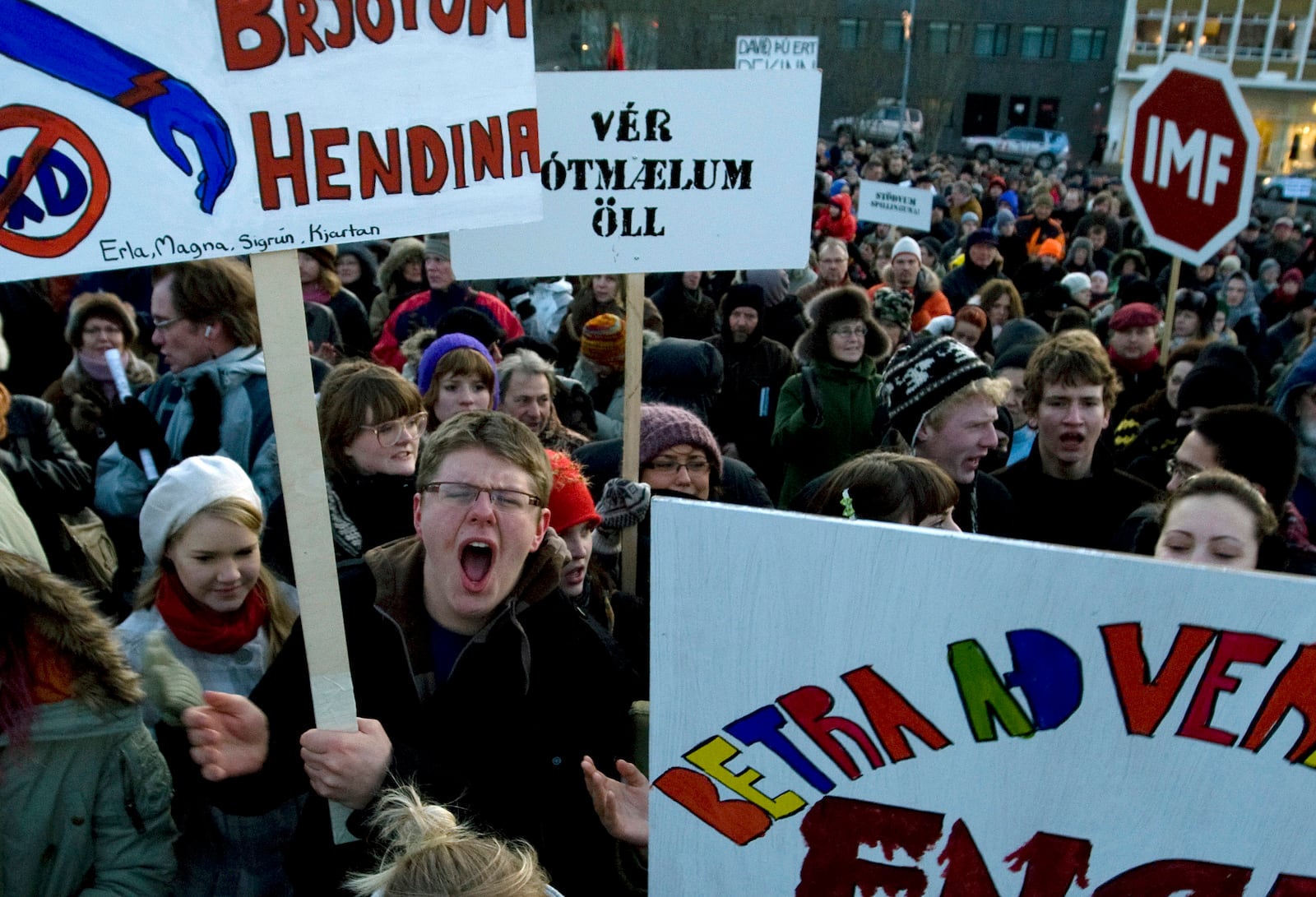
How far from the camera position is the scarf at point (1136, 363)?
5246mm

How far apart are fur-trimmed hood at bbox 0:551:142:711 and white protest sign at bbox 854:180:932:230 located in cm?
805

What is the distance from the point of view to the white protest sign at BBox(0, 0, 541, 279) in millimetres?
1544

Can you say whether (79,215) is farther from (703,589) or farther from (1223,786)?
(1223,786)

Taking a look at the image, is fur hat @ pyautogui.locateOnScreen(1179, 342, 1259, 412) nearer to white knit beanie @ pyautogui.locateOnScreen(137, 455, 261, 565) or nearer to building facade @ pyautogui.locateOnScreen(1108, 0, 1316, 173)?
white knit beanie @ pyautogui.locateOnScreen(137, 455, 261, 565)

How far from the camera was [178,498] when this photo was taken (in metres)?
2.43

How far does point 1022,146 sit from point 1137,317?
1310 inches

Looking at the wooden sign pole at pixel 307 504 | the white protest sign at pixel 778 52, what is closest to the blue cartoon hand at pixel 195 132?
the wooden sign pole at pixel 307 504

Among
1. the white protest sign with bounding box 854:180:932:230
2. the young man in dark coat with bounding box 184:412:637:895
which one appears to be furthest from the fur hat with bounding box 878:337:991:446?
the white protest sign with bounding box 854:180:932:230

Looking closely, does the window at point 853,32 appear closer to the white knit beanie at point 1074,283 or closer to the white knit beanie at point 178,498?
the white knit beanie at point 1074,283

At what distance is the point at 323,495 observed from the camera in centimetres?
183

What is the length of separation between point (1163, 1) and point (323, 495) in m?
57.2

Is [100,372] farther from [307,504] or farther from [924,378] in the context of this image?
[924,378]

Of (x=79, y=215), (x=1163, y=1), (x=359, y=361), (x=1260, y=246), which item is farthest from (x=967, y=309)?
(x=1163, y=1)

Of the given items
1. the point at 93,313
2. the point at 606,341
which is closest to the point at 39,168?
the point at 93,313
